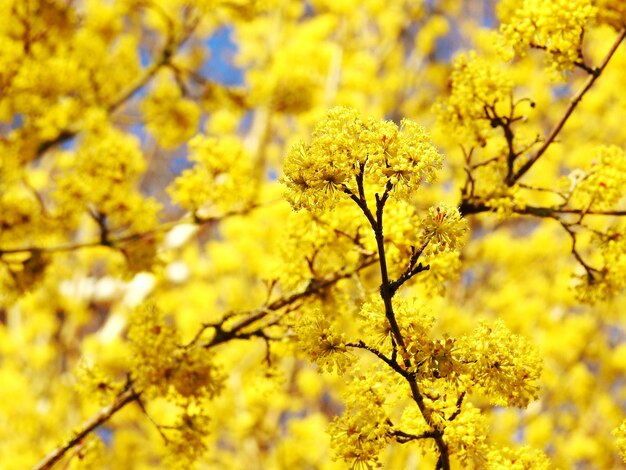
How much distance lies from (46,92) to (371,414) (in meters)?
2.82

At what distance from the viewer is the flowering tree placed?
134cm

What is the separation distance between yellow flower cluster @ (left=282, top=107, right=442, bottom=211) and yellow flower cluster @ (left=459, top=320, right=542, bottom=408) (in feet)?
1.21

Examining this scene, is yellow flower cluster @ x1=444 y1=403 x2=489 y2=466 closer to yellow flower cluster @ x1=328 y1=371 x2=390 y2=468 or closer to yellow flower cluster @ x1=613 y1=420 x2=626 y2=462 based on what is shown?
yellow flower cluster @ x1=328 y1=371 x2=390 y2=468

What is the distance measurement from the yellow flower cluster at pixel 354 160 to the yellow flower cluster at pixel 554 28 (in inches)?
36.1

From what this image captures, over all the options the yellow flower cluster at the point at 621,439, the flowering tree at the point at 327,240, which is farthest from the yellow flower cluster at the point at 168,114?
the yellow flower cluster at the point at 621,439

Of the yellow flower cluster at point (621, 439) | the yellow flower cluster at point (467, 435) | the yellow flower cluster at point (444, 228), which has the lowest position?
the yellow flower cluster at point (467, 435)

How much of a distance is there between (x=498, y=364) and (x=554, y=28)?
1.11 metres

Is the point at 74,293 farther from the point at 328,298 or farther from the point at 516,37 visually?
the point at 516,37

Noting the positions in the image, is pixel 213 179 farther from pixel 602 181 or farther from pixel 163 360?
pixel 602 181

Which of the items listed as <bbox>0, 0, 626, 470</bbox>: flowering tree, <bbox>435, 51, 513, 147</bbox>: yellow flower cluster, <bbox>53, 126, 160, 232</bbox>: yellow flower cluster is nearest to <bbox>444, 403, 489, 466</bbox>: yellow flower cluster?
<bbox>0, 0, 626, 470</bbox>: flowering tree

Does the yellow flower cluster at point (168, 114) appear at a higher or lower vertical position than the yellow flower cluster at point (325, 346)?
higher

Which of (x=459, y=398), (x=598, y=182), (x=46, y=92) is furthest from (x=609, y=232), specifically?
(x=46, y=92)

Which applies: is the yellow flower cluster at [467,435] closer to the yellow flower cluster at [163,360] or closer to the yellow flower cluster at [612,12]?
the yellow flower cluster at [163,360]

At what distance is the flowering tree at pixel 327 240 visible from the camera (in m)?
1.34
